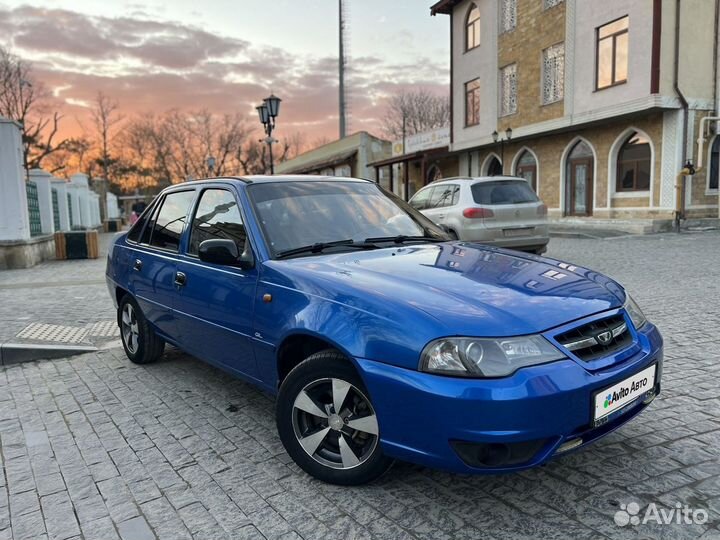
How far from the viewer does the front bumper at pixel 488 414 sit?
2.26m

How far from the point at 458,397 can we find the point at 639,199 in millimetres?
20082

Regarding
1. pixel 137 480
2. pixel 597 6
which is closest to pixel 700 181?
pixel 597 6

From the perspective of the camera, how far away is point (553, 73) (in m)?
22.8

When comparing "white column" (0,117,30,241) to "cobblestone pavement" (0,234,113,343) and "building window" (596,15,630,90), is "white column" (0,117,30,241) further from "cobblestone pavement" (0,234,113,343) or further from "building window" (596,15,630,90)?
"building window" (596,15,630,90)

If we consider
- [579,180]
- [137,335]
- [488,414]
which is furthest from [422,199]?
[579,180]

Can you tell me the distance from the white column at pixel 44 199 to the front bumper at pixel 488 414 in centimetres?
1652

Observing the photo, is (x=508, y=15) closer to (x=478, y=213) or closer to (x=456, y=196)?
(x=456, y=196)

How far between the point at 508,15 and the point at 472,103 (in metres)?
4.50

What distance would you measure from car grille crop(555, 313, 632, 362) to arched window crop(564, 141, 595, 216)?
20603mm

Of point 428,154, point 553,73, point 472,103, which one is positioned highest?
point 553,73

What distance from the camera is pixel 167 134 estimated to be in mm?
55969

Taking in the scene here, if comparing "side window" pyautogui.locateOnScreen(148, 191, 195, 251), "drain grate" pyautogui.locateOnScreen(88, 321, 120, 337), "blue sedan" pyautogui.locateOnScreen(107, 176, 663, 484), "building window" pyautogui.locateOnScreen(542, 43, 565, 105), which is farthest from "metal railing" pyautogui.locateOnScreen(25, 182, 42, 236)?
"building window" pyautogui.locateOnScreen(542, 43, 565, 105)

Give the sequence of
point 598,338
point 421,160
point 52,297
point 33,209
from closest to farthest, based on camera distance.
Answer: point 598,338, point 52,297, point 33,209, point 421,160

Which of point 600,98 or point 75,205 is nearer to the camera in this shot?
point 600,98
